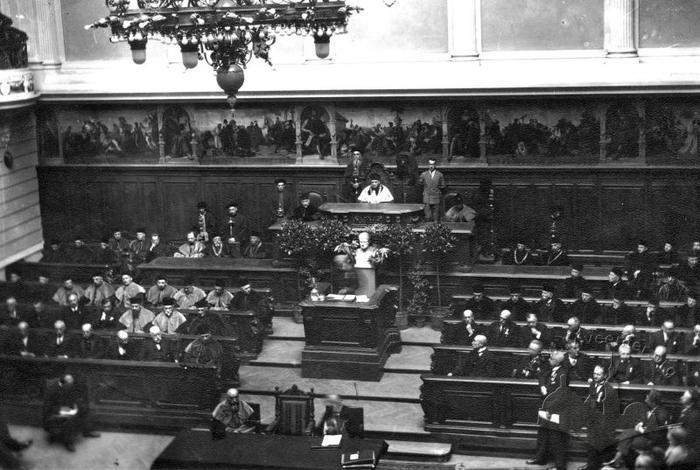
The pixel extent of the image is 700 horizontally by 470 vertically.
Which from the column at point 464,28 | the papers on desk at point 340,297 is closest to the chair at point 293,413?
the papers on desk at point 340,297

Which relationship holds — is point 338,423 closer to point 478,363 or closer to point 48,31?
point 478,363

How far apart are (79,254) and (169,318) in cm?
424

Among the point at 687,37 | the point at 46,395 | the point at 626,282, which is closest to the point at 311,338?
the point at 626,282

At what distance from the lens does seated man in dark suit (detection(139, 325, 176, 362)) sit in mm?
15125

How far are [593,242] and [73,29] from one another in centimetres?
1217

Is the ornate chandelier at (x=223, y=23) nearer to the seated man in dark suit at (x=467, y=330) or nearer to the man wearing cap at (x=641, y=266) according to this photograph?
the seated man in dark suit at (x=467, y=330)

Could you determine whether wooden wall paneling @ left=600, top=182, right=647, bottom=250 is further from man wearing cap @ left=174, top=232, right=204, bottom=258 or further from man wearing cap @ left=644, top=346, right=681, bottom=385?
man wearing cap @ left=174, top=232, right=204, bottom=258

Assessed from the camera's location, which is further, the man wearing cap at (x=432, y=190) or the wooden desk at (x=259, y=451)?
the man wearing cap at (x=432, y=190)

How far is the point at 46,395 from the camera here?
475 centimetres

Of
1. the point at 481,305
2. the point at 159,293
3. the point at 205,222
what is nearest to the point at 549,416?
the point at 481,305

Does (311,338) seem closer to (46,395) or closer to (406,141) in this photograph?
(406,141)

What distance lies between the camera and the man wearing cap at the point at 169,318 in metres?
16.3

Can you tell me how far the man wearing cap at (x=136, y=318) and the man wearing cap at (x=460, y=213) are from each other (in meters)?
5.94

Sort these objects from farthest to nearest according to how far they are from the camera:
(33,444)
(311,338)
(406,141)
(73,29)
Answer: (73,29) < (406,141) < (311,338) < (33,444)
